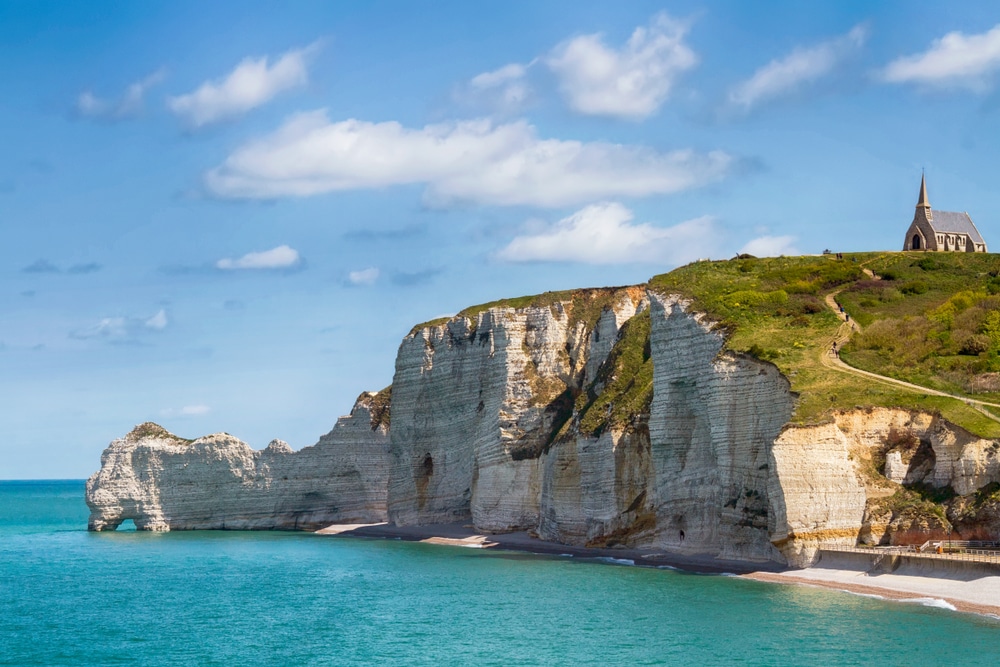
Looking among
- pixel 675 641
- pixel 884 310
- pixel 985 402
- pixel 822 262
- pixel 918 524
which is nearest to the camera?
pixel 675 641

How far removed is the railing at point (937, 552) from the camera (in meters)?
52.5

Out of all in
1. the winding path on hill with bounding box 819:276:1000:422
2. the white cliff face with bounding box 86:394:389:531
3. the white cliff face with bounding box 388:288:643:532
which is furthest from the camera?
the white cliff face with bounding box 86:394:389:531

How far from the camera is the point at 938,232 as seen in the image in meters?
95.9

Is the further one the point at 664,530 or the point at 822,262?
the point at 822,262

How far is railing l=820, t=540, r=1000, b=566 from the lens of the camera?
172ft

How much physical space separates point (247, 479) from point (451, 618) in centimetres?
5493

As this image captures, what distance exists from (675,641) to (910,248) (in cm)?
5777

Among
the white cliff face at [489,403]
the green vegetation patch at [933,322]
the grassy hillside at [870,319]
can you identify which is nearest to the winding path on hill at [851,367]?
the grassy hillside at [870,319]

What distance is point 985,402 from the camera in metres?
61.6

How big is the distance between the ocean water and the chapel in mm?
40660

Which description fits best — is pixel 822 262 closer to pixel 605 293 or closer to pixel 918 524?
pixel 605 293

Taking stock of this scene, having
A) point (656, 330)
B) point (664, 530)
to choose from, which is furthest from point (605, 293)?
point (664, 530)

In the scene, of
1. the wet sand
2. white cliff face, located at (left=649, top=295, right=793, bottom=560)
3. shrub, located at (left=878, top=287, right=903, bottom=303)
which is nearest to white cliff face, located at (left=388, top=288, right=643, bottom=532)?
white cliff face, located at (left=649, top=295, right=793, bottom=560)

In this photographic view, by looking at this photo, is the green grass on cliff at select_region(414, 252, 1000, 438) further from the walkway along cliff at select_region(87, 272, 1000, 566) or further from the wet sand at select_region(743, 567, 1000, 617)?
the wet sand at select_region(743, 567, 1000, 617)
